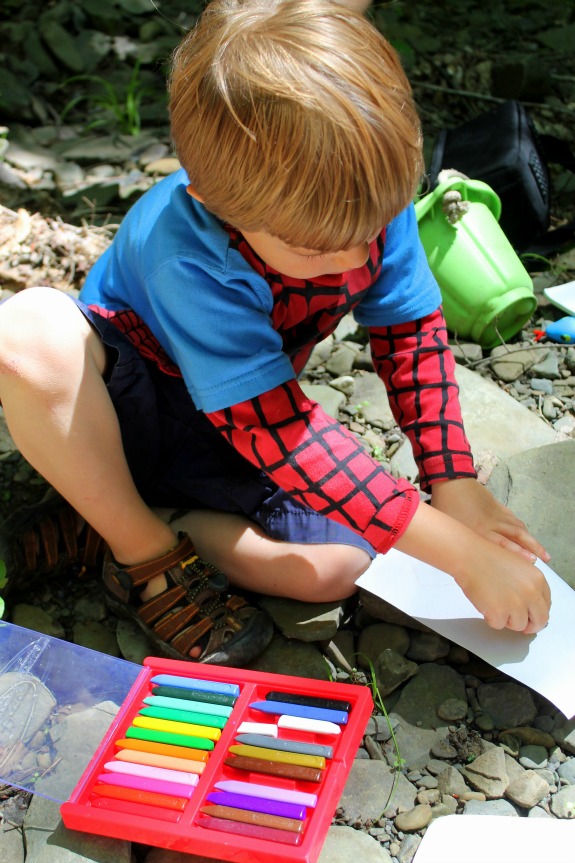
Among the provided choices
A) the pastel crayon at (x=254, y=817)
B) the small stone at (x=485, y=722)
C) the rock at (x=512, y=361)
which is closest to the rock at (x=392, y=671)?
the small stone at (x=485, y=722)

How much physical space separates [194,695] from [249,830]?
0.21m

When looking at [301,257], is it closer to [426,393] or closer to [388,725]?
[426,393]

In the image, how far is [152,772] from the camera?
3.54 feet

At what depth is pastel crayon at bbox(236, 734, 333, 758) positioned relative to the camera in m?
1.06

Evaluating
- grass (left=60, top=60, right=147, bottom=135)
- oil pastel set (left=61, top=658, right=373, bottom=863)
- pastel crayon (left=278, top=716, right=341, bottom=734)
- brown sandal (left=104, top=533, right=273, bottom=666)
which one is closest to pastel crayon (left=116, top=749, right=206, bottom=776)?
oil pastel set (left=61, top=658, right=373, bottom=863)

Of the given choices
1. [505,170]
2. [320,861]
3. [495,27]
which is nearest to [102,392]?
[320,861]

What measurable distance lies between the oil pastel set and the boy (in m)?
0.14

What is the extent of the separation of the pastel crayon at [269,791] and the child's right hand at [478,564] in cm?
32

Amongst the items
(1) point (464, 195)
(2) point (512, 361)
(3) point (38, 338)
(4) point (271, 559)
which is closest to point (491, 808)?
(4) point (271, 559)

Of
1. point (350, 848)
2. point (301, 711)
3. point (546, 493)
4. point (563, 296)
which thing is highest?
point (301, 711)

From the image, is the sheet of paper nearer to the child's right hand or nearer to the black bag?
the child's right hand

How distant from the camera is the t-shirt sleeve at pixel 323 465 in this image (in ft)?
3.65

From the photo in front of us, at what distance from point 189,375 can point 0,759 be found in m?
0.56

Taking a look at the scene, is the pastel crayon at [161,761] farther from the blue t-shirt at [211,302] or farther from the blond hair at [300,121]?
the blond hair at [300,121]
